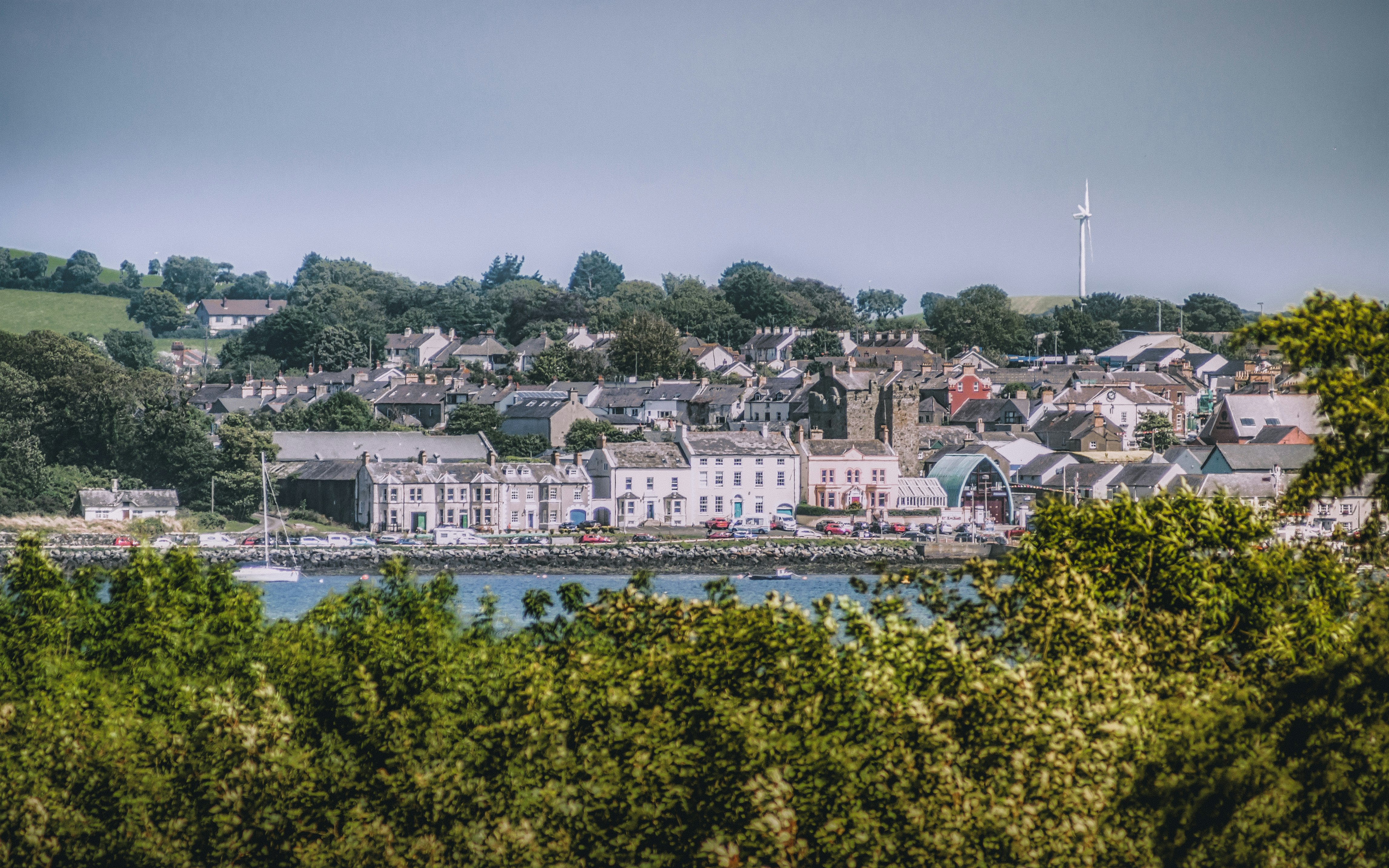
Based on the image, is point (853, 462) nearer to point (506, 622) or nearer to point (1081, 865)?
point (506, 622)

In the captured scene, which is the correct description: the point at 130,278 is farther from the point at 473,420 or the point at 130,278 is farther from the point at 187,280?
the point at 473,420

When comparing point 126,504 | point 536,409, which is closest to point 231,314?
point 536,409

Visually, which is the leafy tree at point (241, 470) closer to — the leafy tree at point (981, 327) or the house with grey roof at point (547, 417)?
the house with grey roof at point (547, 417)

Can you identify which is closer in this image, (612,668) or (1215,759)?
(1215,759)

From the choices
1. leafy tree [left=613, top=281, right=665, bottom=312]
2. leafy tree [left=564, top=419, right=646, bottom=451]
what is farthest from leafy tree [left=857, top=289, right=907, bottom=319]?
leafy tree [left=564, top=419, right=646, bottom=451]

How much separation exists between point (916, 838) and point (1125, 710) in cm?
176

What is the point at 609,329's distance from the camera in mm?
127750

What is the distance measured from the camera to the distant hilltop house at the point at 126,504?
69312mm

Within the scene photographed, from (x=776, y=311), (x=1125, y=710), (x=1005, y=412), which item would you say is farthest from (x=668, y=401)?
(x=1125, y=710)

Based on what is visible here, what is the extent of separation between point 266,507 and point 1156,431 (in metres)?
46.5

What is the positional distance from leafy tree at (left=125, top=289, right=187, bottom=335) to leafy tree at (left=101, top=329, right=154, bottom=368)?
26.9m

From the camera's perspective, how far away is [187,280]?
195m

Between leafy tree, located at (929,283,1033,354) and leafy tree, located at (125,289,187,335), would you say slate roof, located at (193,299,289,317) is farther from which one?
leafy tree, located at (929,283,1033,354)

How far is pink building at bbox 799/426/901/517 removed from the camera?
2923 inches
